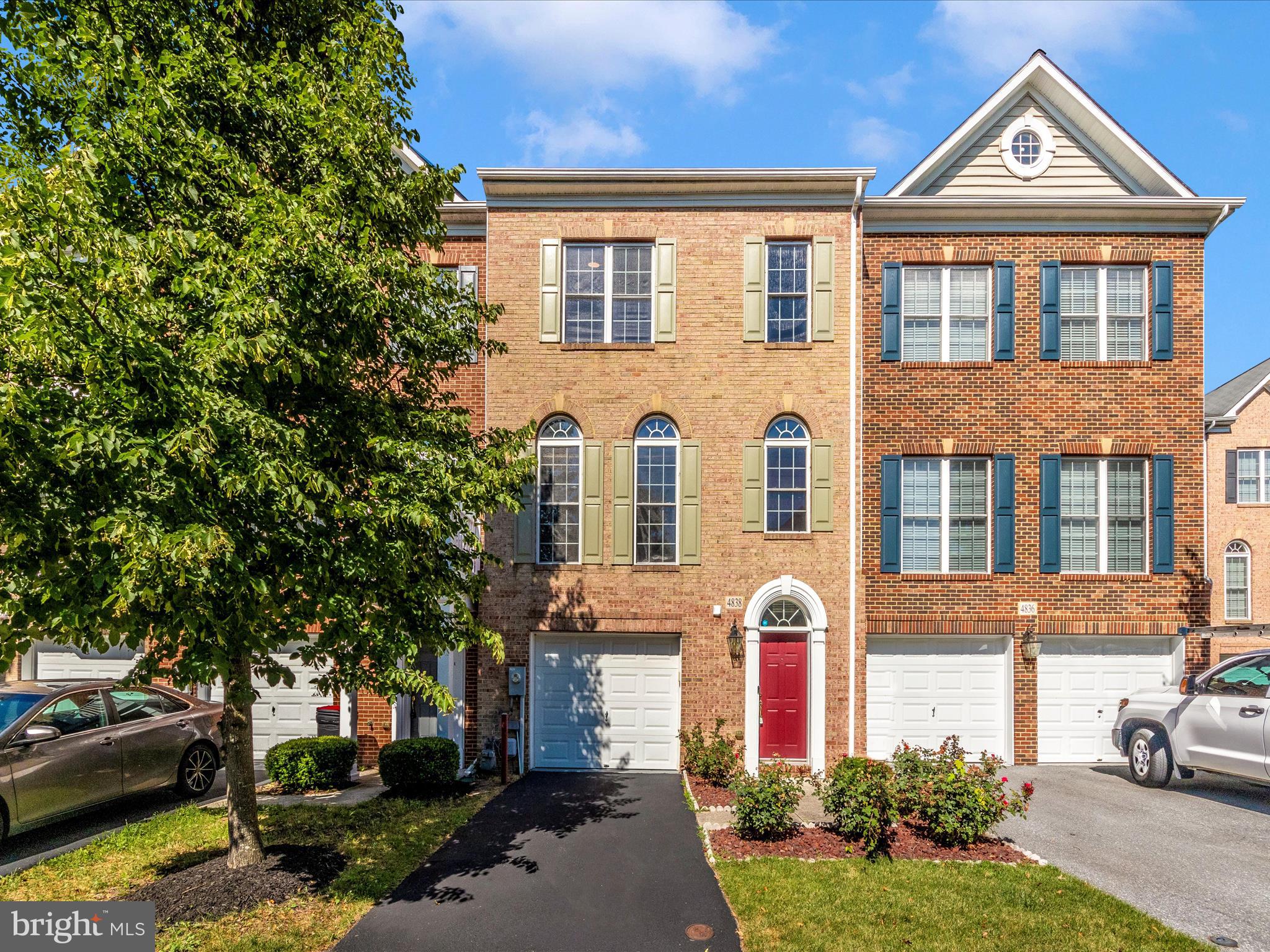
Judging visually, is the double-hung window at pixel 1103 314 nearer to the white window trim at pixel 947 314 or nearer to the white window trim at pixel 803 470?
the white window trim at pixel 947 314

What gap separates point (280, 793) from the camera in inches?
438

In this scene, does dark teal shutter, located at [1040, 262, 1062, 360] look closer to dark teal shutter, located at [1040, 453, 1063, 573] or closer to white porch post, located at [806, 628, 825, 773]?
dark teal shutter, located at [1040, 453, 1063, 573]

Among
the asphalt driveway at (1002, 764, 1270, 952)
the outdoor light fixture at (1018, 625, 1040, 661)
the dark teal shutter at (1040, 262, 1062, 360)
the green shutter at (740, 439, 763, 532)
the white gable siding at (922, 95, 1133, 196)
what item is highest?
the white gable siding at (922, 95, 1133, 196)

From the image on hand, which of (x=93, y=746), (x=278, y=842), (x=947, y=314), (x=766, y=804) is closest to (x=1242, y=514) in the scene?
(x=947, y=314)

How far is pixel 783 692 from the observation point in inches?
493

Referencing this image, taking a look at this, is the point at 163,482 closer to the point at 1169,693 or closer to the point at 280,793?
the point at 280,793

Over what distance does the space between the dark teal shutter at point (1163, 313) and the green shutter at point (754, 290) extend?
6802 mm

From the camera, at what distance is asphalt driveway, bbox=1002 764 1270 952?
7.23 metres

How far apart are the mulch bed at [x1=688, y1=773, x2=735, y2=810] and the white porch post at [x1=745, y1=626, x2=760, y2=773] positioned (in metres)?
0.84

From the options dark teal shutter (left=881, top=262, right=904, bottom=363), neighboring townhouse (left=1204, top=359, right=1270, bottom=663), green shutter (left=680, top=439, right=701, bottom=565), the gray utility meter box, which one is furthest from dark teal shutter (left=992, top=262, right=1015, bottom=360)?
neighboring townhouse (left=1204, top=359, right=1270, bottom=663)

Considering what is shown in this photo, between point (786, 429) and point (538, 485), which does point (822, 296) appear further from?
point (538, 485)

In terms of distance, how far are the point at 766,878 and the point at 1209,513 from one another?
20.1 meters

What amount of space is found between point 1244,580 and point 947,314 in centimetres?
1493

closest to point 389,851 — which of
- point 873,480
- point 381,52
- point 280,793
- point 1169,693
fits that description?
point 280,793
